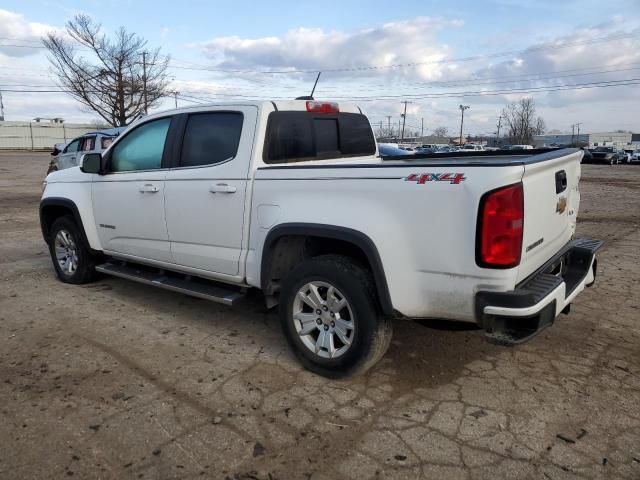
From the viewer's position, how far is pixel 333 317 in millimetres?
3449

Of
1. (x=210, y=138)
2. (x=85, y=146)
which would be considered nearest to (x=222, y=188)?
(x=210, y=138)

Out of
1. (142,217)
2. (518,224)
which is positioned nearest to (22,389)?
(142,217)

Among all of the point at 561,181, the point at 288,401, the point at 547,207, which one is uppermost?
the point at 561,181

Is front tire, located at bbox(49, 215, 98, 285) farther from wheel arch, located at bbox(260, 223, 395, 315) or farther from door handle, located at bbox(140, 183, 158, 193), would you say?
wheel arch, located at bbox(260, 223, 395, 315)

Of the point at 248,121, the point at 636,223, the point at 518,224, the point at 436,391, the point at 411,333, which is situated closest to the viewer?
the point at 518,224

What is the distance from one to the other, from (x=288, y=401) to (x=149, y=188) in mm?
2331

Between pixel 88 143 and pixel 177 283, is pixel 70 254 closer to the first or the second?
pixel 177 283

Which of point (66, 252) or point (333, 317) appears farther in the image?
point (66, 252)

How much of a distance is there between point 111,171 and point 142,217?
723 mm

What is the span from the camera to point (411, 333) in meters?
4.30

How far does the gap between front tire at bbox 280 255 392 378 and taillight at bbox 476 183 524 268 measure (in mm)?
785

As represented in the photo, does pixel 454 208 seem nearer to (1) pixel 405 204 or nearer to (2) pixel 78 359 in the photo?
(1) pixel 405 204

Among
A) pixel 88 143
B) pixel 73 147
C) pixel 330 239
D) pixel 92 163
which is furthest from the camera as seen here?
pixel 73 147

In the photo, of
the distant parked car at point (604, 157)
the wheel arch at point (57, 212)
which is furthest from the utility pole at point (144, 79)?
the distant parked car at point (604, 157)
